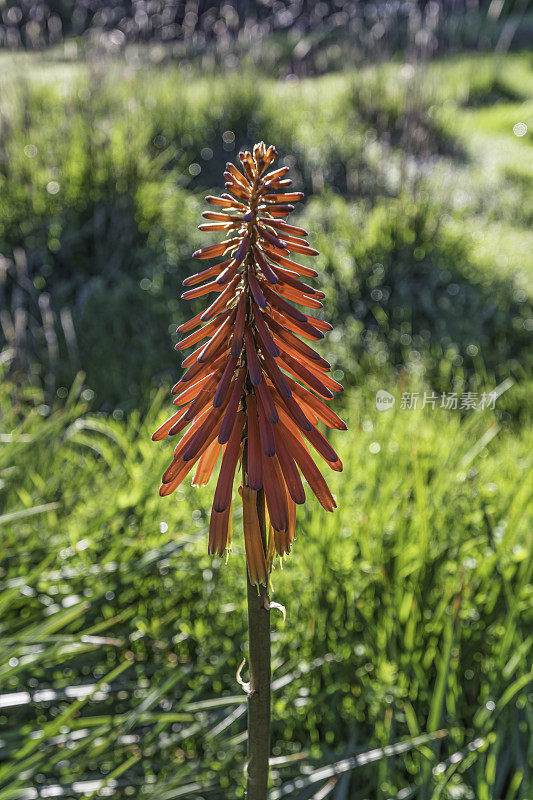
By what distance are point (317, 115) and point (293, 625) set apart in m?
7.92

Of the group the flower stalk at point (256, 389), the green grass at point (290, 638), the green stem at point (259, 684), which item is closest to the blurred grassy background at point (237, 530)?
the green grass at point (290, 638)

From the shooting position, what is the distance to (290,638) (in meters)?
2.46

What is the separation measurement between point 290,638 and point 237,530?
0.54 meters

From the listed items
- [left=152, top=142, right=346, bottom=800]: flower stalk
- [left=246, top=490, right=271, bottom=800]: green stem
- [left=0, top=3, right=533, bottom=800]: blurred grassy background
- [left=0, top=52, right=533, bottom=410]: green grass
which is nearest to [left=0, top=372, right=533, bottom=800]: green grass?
[left=0, top=3, right=533, bottom=800]: blurred grassy background

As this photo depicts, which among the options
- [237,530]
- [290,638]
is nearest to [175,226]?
[237,530]

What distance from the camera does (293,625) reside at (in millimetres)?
2512

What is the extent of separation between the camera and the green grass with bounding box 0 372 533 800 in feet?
6.93

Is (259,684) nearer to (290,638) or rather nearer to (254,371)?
(254,371)

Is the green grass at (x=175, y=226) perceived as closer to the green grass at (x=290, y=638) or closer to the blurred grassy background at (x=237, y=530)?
the blurred grassy background at (x=237, y=530)

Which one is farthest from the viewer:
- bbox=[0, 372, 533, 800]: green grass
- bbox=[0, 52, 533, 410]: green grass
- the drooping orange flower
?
bbox=[0, 52, 533, 410]: green grass

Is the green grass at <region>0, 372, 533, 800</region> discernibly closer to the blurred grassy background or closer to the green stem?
the blurred grassy background

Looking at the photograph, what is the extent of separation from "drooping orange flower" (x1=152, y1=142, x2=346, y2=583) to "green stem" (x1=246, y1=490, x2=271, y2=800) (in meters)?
0.03

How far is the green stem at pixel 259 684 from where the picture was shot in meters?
1.14

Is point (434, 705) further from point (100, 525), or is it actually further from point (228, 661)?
point (100, 525)
